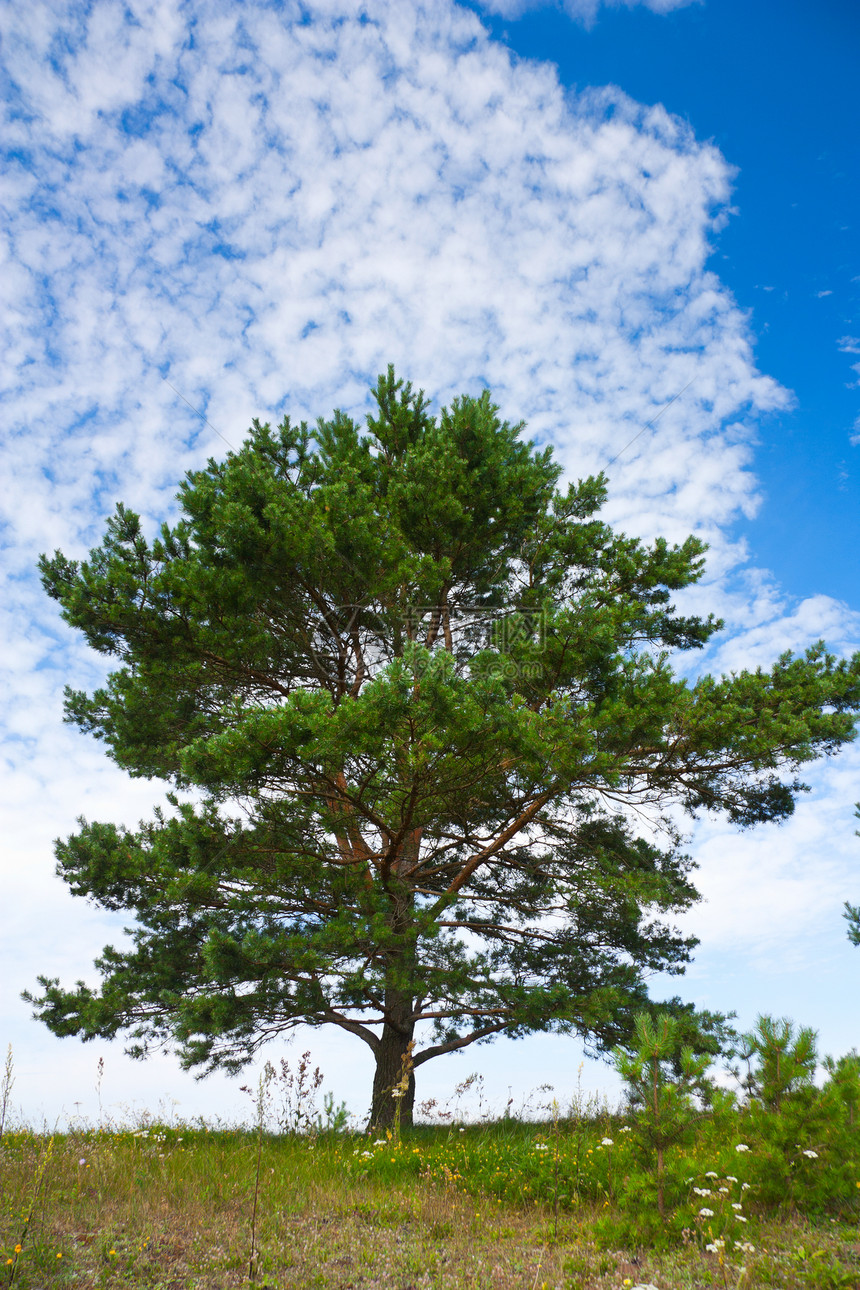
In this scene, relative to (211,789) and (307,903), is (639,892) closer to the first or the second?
(307,903)

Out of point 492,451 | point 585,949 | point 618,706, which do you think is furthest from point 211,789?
point 492,451

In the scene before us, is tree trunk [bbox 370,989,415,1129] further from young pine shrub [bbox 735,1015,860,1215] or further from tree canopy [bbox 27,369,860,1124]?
young pine shrub [bbox 735,1015,860,1215]

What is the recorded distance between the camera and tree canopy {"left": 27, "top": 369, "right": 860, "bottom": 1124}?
27.1ft

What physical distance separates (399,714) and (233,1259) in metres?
4.21

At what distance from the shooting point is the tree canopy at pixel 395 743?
27.1 ft

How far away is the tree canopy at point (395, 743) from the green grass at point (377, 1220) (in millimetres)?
1874

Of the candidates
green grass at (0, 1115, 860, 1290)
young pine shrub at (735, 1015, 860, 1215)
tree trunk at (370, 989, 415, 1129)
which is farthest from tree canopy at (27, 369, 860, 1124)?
young pine shrub at (735, 1015, 860, 1215)

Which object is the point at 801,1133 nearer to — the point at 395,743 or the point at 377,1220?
the point at 377,1220

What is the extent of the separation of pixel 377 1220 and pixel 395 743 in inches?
155

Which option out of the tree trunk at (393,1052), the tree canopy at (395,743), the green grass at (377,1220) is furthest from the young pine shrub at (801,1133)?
the tree trunk at (393,1052)

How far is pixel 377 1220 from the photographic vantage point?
17.5ft

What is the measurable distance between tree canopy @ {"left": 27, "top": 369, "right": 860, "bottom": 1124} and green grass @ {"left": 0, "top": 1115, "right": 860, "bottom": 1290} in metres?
1.87

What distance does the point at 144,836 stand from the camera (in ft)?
34.1

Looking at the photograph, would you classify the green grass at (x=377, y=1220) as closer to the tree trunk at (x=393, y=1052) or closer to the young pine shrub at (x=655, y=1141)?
the young pine shrub at (x=655, y=1141)
